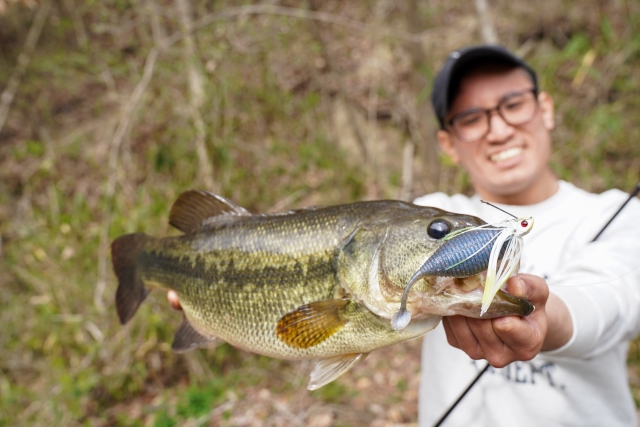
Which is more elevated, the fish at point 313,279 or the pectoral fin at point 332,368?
the fish at point 313,279

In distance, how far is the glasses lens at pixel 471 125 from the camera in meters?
2.08

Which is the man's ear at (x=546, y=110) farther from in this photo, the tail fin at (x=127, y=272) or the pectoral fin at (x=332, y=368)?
the tail fin at (x=127, y=272)

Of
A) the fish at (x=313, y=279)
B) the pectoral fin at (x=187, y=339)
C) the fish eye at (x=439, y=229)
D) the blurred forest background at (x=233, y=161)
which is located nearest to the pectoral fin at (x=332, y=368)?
the fish at (x=313, y=279)

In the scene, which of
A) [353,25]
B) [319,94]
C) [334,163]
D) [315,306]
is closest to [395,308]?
[315,306]

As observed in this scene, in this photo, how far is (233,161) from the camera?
16.9 feet

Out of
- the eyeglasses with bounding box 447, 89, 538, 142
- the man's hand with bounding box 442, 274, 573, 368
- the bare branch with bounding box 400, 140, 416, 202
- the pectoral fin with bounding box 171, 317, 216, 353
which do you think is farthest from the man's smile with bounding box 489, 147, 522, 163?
the bare branch with bounding box 400, 140, 416, 202

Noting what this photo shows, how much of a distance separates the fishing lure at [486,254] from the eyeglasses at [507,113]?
113 centimetres

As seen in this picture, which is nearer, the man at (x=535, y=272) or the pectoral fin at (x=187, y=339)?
the man at (x=535, y=272)

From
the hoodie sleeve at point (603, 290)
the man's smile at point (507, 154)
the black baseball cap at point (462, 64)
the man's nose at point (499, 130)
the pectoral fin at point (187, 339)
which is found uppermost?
the black baseball cap at point (462, 64)

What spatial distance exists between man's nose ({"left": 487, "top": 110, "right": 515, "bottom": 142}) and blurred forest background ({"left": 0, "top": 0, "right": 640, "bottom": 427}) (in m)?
2.65

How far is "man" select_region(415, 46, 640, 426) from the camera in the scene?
1.40 meters

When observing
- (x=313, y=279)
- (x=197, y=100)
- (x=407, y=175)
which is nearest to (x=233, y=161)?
(x=197, y=100)

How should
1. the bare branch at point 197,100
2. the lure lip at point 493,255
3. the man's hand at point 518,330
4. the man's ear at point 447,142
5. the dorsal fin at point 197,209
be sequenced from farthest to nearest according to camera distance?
the bare branch at point 197,100 → the man's ear at point 447,142 → the dorsal fin at point 197,209 → the man's hand at point 518,330 → the lure lip at point 493,255

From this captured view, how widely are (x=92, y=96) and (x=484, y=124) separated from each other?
418 inches
